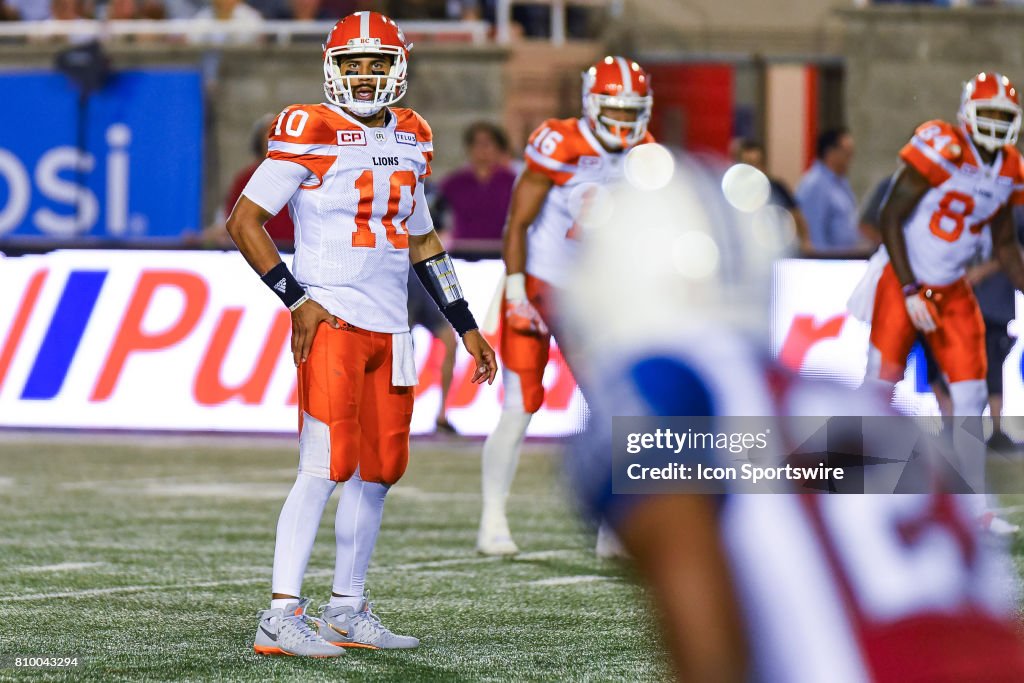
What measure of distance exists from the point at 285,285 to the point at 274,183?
281 millimetres

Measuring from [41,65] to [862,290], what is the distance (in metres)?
9.69

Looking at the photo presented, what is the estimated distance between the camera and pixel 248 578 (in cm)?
686

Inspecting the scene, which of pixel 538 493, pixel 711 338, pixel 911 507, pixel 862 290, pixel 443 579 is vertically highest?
pixel 711 338

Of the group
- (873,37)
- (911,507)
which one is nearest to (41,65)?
(873,37)

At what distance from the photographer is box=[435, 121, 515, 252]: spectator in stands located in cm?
1262

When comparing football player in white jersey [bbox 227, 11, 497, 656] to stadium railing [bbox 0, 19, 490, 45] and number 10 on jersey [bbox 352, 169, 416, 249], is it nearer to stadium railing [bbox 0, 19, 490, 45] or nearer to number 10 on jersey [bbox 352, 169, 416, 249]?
number 10 on jersey [bbox 352, 169, 416, 249]

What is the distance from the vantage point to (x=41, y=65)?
16156 mm

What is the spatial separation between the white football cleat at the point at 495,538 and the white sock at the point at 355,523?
2.10 metres

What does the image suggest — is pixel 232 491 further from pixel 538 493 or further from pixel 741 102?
pixel 741 102

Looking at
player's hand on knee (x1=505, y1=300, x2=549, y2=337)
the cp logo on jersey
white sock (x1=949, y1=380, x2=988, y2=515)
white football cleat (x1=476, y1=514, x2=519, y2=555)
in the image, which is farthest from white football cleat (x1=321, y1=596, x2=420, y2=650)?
white sock (x1=949, y1=380, x2=988, y2=515)

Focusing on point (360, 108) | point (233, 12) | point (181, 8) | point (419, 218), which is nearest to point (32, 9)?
point (181, 8)

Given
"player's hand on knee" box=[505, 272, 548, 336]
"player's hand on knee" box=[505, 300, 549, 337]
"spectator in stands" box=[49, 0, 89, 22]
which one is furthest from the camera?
"spectator in stands" box=[49, 0, 89, 22]

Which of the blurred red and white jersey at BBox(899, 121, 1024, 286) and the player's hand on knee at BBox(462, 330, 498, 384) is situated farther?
the blurred red and white jersey at BBox(899, 121, 1024, 286)
